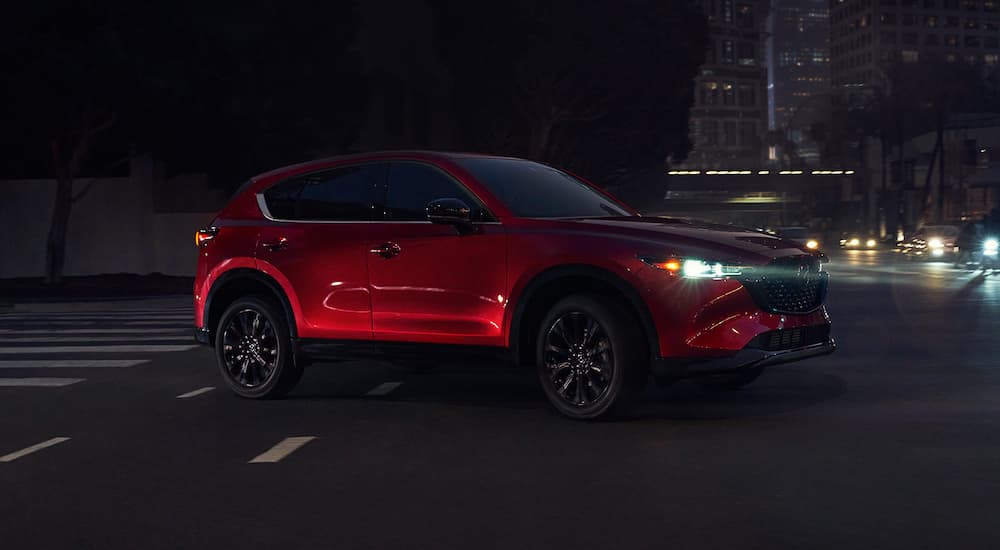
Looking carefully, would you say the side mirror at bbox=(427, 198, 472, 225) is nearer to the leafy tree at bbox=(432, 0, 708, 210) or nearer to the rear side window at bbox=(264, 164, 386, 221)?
the rear side window at bbox=(264, 164, 386, 221)

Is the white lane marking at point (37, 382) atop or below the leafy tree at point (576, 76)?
below

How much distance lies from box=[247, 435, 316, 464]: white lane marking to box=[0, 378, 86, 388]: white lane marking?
4246 millimetres

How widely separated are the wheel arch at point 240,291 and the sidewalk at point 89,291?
50.0 feet

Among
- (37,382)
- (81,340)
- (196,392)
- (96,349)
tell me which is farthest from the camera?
(81,340)

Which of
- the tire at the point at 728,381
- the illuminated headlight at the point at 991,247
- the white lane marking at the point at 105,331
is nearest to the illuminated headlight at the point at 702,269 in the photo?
the tire at the point at 728,381

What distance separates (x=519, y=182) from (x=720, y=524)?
172 inches

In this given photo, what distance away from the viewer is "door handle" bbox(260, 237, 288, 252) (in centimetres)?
1025

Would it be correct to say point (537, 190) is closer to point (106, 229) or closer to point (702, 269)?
point (702, 269)

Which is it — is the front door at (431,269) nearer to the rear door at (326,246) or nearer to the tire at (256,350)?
the rear door at (326,246)

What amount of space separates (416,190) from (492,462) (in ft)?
9.11

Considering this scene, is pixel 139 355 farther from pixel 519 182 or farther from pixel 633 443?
pixel 633 443

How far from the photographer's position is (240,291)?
10836 millimetres

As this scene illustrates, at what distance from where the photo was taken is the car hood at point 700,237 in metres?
8.53

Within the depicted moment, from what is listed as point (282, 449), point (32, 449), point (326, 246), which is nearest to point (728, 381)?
point (326, 246)
